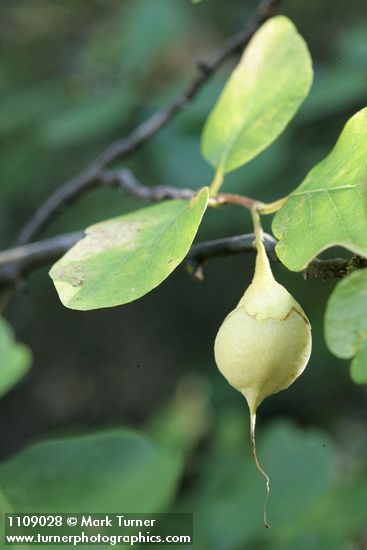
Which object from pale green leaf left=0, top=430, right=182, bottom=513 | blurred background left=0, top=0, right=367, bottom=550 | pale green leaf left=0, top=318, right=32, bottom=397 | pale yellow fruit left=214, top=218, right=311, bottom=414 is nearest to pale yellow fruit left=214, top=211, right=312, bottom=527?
pale yellow fruit left=214, top=218, right=311, bottom=414

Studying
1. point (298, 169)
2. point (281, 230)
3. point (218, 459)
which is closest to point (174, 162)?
point (298, 169)

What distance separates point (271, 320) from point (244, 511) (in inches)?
49.0

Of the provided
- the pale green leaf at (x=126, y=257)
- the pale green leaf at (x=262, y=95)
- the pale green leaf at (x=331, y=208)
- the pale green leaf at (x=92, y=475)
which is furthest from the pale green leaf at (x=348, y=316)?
the pale green leaf at (x=92, y=475)

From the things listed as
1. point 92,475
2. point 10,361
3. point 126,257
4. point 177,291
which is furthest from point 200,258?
point 177,291

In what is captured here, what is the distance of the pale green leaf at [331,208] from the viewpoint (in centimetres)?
69

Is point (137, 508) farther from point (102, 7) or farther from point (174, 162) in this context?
point (102, 7)

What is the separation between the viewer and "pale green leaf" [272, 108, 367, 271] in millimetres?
685

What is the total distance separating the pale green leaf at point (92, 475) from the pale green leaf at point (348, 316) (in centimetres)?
66

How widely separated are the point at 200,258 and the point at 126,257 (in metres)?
0.17

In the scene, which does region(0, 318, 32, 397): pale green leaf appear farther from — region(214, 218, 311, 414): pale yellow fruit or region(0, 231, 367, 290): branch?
region(214, 218, 311, 414): pale yellow fruit

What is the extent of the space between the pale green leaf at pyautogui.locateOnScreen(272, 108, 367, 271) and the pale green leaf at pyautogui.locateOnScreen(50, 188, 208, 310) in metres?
0.09

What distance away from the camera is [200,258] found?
3.04ft

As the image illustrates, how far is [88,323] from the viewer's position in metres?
3.32

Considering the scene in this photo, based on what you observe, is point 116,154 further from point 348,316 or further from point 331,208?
point 348,316
